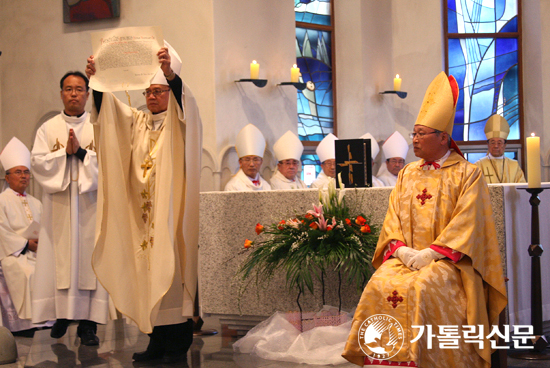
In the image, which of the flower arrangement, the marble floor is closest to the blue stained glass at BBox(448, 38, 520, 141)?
the flower arrangement

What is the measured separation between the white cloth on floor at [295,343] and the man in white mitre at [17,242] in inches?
96.4

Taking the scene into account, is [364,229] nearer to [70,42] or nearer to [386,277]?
[386,277]

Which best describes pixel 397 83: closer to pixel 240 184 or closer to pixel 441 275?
pixel 240 184

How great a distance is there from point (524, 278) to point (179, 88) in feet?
8.11

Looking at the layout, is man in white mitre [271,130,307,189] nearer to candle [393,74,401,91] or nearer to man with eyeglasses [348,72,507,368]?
candle [393,74,401,91]

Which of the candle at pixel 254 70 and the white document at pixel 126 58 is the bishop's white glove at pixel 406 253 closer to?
the white document at pixel 126 58

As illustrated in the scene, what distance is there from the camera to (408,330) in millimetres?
3146

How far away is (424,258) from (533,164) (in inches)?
40.5

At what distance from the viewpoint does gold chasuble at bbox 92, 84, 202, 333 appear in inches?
152

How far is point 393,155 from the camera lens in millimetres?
8602

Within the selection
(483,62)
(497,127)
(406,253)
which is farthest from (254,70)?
(406,253)

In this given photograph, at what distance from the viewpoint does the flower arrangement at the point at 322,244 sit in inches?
157

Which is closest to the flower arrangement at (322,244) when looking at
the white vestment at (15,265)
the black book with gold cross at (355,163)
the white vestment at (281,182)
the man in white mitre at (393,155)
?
the black book with gold cross at (355,163)

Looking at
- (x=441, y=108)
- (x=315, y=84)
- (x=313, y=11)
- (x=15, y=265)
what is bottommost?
(x=15, y=265)
